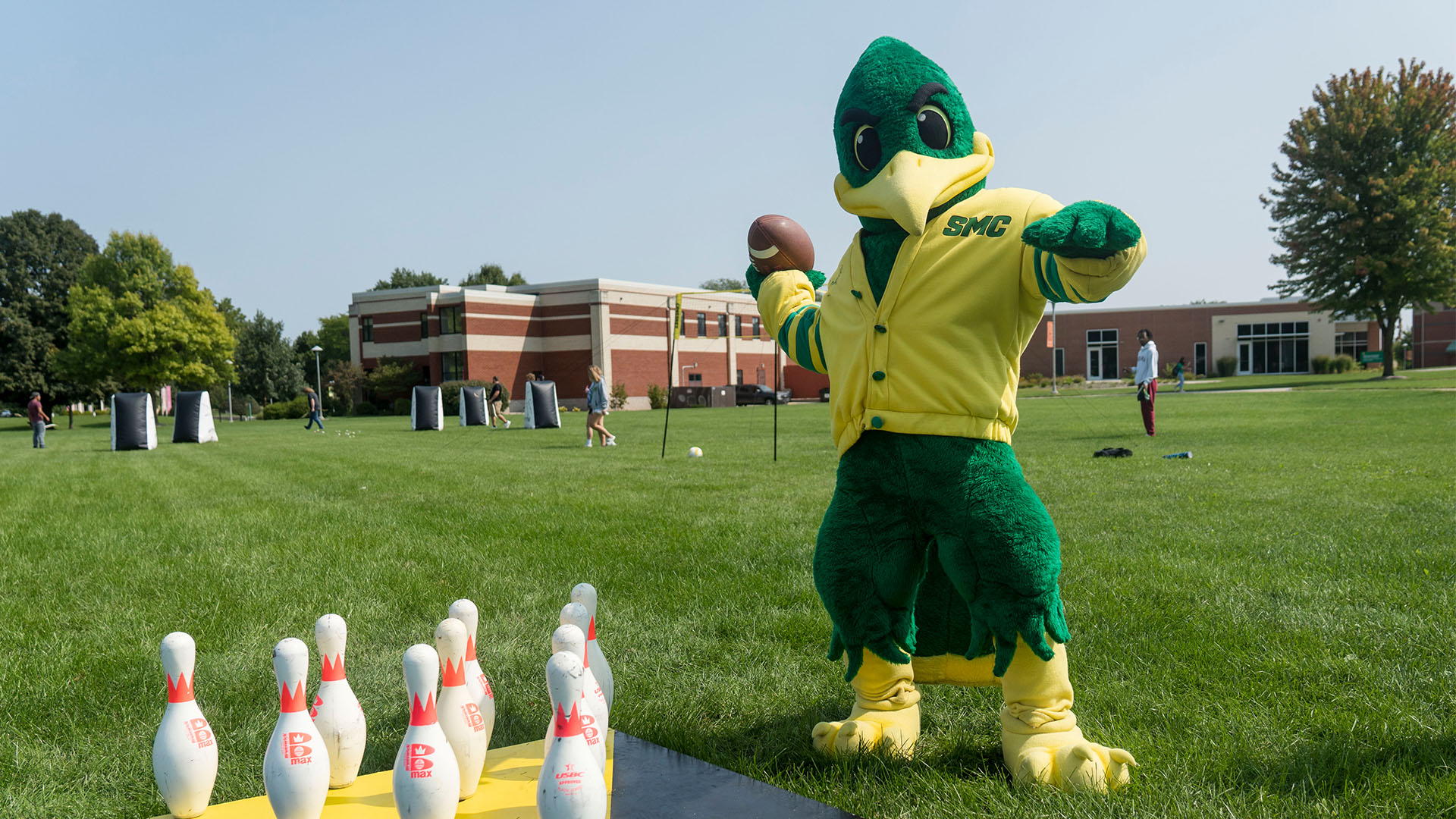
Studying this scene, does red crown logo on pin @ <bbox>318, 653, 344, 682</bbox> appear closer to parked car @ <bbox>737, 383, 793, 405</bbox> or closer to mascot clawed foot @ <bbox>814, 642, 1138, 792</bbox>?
mascot clawed foot @ <bbox>814, 642, 1138, 792</bbox>

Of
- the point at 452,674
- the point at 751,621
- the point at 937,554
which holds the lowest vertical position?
the point at 751,621

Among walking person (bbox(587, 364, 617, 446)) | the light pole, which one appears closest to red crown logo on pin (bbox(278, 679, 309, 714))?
walking person (bbox(587, 364, 617, 446))

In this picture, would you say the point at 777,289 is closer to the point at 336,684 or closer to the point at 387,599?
the point at 336,684

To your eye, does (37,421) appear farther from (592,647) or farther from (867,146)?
(867,146)

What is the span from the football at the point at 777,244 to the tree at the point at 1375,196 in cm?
4163

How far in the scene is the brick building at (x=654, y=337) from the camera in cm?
4856

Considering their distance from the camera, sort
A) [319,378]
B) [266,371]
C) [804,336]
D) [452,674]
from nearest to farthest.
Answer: [452,674] < [804,336] < [319,378] < [266,371]

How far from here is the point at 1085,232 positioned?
8.00 feet

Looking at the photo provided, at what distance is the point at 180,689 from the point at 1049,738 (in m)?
2.44

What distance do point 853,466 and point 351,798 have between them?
1.75 meters

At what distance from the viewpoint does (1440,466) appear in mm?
9508

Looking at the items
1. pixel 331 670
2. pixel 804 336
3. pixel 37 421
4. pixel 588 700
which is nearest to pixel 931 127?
pixel 804 336

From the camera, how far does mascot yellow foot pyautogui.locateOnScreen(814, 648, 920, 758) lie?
2.98 m

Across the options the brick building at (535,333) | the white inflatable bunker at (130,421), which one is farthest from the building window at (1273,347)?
the white inflatable bunker at (130,421)
